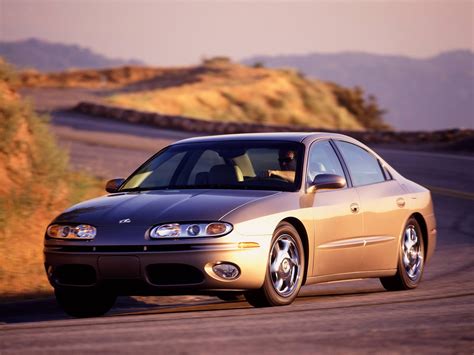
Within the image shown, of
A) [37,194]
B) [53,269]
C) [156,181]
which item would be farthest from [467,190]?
[53,269]

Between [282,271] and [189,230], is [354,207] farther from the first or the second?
[189,230]

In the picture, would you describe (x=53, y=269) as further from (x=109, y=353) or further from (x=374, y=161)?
(x=374, y=161)

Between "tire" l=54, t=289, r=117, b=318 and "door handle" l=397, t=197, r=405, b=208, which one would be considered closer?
"tire" l=54, t=289, r=117, b=318

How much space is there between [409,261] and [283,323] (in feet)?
13.1

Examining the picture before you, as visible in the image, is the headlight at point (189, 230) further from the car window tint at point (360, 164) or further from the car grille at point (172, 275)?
the car window tint at point (360, 164)

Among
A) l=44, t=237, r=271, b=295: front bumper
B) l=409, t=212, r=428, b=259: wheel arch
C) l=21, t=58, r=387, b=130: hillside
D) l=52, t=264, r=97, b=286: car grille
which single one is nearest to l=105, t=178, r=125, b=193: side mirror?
l=52, t=264, r=97, b=286: car grille

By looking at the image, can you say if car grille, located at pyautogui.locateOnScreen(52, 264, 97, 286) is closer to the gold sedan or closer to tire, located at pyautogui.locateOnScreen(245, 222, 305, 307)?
the gold sedan

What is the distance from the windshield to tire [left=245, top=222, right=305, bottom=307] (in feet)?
1.74

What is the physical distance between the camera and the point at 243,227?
891 cm

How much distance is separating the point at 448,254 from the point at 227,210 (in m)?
6.38

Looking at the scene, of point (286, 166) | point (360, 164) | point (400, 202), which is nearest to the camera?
point (286, 166)

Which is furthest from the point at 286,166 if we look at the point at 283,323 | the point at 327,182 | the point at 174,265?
the point at 283,323

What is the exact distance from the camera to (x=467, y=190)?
22094 mm

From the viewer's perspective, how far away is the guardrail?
104ft
